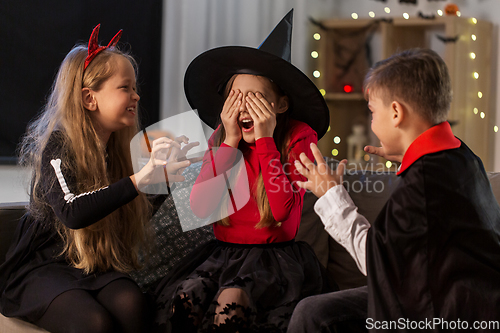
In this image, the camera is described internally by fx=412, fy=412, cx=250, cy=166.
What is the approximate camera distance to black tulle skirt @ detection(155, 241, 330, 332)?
84cm

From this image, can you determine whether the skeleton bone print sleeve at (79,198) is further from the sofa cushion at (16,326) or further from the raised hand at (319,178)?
the raised hand at (319,178)

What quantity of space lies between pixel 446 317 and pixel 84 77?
0.95m

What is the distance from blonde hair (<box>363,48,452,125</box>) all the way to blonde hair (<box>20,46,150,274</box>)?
Answer: 27.3 inches

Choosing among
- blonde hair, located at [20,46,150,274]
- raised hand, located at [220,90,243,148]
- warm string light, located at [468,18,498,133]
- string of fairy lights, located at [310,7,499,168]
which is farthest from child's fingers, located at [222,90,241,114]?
warm string light, located at [468,18,498,133]

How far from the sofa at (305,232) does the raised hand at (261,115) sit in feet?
1.24

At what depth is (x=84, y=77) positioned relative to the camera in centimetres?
104

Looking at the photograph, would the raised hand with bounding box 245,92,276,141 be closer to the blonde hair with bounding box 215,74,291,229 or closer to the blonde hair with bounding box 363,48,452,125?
the blonde hair with bounding box 215,74,291,229

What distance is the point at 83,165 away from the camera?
1.00m

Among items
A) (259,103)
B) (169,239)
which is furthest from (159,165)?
(169,239)

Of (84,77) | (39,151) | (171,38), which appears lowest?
(39,151)

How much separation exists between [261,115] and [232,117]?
79 millimetres

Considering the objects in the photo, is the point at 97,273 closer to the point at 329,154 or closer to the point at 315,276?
the point at 315,276

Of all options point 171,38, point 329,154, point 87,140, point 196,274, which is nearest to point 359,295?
point 196,274

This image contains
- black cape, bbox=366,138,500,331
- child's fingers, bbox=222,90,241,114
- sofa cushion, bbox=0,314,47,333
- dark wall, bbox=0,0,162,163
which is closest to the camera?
black cape, bbox=366,138,500,331
